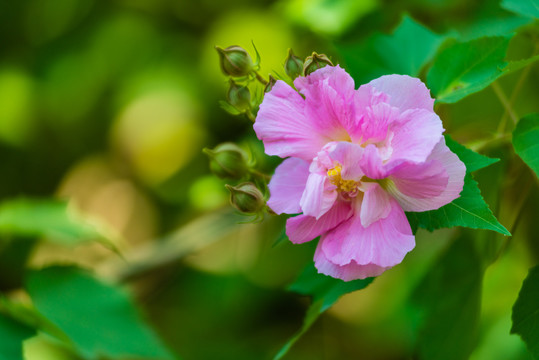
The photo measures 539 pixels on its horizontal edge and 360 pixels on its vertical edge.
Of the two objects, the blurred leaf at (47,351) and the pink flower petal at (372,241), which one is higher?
the pink flower petal at (372,241)

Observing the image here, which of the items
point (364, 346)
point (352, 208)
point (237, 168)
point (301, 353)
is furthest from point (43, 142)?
point (352, 208)

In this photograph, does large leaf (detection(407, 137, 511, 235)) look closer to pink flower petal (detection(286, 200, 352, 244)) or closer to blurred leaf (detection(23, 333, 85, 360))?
pink flower petal (detection(286, 200, 352, 244))

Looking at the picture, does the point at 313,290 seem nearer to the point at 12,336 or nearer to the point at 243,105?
the point at 243,105

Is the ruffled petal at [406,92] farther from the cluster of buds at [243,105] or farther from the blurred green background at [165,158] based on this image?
the blurred green background at [165,158]

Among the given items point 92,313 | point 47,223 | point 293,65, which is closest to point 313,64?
point 293,65

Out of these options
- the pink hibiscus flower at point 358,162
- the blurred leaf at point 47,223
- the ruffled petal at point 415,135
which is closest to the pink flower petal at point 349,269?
the pink hibiscus flower at point 358,162

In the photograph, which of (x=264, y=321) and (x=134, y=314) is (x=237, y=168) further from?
(x=264, y=321)
